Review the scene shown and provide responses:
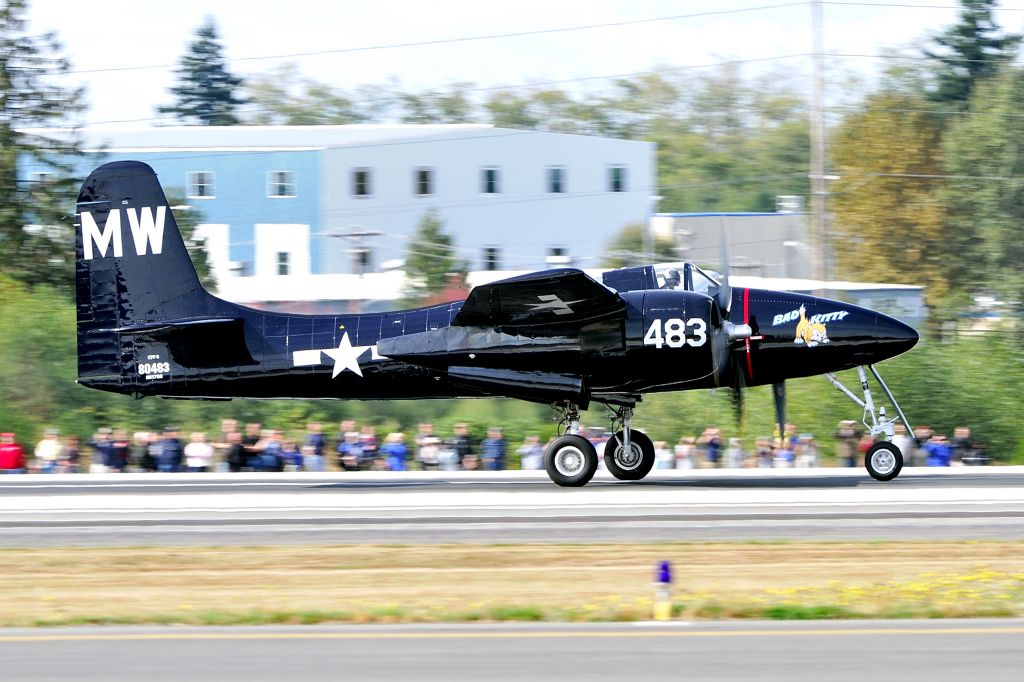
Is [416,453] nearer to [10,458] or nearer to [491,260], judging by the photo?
[10,458]

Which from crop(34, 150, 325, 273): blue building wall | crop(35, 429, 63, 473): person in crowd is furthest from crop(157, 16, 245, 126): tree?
crop(35, 429, 63, 473): person in crowd

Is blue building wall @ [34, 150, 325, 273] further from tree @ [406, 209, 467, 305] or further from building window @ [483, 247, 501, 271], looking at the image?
building window @ [483, 247, 501, 271]

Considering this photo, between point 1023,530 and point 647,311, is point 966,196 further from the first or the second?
point 1023,530

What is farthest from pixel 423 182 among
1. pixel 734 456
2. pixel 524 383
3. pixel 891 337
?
pixel 891 337

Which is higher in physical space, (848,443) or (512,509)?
(848,443)

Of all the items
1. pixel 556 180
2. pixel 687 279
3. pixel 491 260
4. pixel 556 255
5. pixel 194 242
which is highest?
pixel 556 180

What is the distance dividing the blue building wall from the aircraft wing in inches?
1651

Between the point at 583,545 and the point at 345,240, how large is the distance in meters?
46.7

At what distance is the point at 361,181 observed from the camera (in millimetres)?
61875

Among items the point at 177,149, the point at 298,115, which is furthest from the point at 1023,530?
the point at 298,115

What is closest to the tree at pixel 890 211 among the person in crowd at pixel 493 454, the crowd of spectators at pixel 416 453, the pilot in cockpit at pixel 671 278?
the crowd of spectators at pixel 416 453

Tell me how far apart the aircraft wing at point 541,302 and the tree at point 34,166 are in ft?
107

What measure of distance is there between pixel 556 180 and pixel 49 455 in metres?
38.6

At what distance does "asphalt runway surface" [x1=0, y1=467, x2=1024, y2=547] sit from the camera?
15758mm
